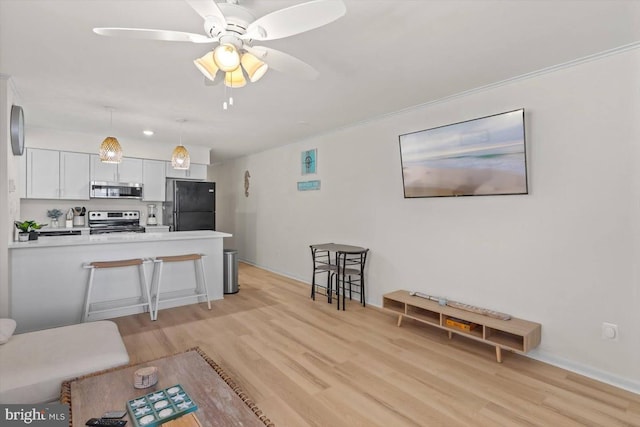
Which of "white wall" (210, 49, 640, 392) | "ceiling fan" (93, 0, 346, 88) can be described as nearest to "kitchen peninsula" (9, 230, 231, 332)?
"white wall" (210, 49, 640, 392)

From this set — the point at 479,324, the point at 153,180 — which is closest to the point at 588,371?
the point at 479,324

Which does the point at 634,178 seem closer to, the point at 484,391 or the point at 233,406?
the point at 484,391

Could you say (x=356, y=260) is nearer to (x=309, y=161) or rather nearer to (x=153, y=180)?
(x=309, y=161)

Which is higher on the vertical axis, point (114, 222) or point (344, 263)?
point (114, 222)

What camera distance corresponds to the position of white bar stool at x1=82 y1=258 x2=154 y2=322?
3.50 metres

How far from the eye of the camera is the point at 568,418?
205 centimetres

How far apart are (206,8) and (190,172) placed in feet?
17.2

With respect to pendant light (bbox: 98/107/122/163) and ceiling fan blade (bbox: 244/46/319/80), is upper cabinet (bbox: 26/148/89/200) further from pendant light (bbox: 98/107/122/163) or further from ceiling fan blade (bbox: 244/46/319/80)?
ceiling fan blade (bbox: 244/46/319/80)

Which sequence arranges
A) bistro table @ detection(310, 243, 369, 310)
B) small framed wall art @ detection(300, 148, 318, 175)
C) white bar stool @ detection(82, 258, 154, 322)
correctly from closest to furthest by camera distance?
white bar stool @ detection(82, 258, 154, 322), bistro table @ detection(310, 243, 369, 310), small framed wall art @ detection(300, 148, 318, 175)

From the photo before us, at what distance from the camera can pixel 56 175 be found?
5094 mm

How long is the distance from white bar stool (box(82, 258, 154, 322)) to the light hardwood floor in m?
0.22

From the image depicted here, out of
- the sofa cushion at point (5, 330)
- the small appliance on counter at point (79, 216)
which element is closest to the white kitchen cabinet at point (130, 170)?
the small appliance on counter at point (79, 216)

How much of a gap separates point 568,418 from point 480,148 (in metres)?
2.19

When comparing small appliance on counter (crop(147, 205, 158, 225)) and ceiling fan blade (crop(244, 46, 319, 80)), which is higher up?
ceiling fan blade (crop(244, 46, 319, 80))
